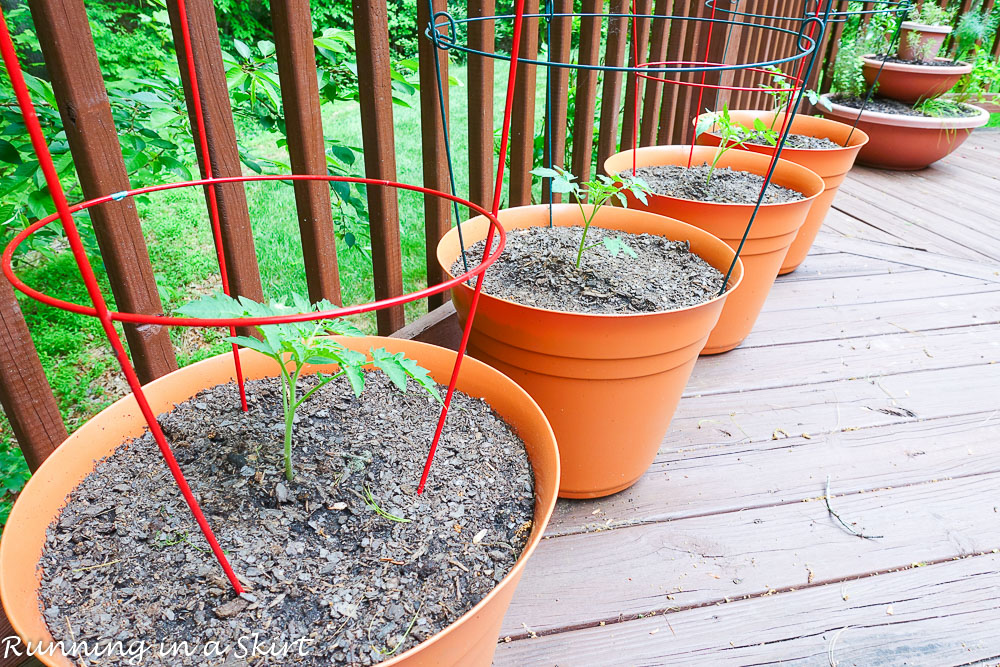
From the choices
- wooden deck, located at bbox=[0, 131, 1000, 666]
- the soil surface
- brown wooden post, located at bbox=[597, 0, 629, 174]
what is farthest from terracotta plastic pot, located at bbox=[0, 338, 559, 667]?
the soil surface

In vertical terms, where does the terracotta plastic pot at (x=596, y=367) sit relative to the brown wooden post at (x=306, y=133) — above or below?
below

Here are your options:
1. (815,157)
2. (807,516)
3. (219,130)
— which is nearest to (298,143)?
(219,130)

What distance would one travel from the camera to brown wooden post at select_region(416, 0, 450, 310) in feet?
4.39

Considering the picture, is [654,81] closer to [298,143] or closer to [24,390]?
[298,143]

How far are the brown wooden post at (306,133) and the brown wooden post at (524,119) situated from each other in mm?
614

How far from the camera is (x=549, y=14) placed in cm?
131

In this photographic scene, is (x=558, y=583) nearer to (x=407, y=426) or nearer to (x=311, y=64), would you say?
(x=407, y=426)

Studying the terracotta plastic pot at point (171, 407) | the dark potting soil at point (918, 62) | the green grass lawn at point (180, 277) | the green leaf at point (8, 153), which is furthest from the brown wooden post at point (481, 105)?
the dark potting soil at point (918, 62)

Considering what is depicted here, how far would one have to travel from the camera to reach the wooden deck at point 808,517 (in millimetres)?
1078

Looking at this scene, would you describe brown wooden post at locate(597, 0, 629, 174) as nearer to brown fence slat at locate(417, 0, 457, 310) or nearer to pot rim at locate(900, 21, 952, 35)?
brown fence slat at locate(417, 0, 457, 310)


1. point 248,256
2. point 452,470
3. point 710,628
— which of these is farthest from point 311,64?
point 710,628

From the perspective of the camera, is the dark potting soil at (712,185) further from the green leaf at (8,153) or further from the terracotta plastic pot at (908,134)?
the terracotta plastic pot at (908,134)

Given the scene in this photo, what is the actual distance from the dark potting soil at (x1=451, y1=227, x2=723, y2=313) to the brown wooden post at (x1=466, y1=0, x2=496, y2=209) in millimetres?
318

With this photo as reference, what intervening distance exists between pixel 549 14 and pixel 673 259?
1.95 ft
